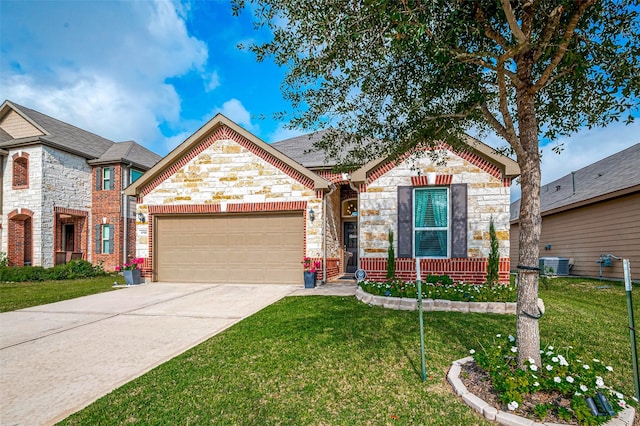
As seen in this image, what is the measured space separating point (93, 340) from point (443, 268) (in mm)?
8134

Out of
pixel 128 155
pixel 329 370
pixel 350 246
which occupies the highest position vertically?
pixel 128 155

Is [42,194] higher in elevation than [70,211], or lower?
higher

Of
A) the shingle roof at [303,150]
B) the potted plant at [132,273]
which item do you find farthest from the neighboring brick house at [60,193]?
the shingle roof at [303,150]

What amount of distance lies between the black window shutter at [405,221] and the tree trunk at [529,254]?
5.76m

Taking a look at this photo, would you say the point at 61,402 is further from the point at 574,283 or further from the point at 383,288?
the point at 574,283

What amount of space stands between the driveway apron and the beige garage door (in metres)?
1.86

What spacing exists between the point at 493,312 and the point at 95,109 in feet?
94.4

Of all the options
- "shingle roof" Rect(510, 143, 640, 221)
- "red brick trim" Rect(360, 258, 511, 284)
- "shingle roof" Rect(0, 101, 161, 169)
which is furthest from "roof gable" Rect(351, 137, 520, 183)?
"shingle roof" Rect(0, 101, 161, 169)

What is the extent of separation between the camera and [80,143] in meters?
18.0

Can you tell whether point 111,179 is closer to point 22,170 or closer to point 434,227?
point 22,170

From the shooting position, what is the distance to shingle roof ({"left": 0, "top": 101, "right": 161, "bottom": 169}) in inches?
647

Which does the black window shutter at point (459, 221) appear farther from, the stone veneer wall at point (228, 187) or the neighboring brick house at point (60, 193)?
the neighboring brick house at point (60, 193)

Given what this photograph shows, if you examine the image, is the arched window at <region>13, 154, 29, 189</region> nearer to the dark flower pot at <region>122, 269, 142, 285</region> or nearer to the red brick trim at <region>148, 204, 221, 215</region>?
the red brick trim at <region>148, 204, 221, 215</region>

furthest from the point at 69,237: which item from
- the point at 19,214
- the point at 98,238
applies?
the point at 19,214
